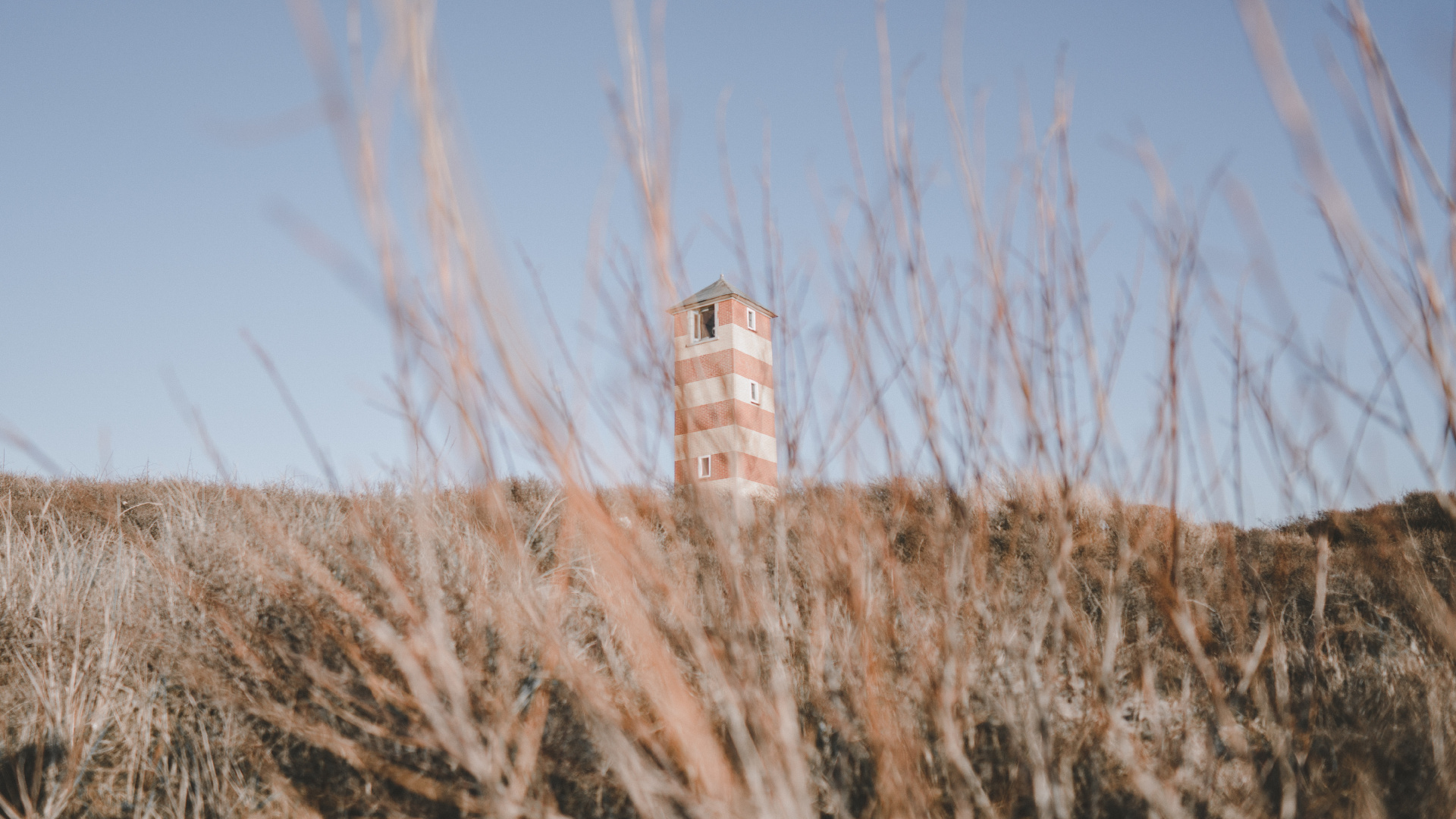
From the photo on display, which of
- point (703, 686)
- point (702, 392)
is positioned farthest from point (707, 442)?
point (703, 686)

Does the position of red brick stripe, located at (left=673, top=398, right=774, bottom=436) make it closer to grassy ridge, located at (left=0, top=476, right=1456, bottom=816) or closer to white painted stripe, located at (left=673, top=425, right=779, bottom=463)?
white painted stripe, located at (left=673, top=425, right=779, bottom=463)

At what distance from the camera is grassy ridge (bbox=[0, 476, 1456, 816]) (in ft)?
3.69

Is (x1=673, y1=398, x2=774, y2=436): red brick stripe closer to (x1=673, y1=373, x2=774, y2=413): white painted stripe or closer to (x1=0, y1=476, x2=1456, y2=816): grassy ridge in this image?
(x1=673, y1=373, x2=774, y2=413): white painted stripe

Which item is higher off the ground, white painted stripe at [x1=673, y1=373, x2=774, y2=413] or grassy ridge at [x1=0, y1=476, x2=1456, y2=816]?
white painted stripe at [x1=673, y1=373, x2=774, y2=413]

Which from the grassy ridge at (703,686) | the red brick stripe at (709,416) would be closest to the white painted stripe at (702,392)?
the red brick stripe at (709,416)

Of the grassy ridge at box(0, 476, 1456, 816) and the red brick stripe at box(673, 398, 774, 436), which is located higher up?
the red brick stripe at box(673, 398, 774, 436)

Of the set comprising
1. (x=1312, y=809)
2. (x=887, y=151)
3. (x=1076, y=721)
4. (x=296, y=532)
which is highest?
(x=887, y=151)

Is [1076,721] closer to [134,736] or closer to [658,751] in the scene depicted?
[658,751]

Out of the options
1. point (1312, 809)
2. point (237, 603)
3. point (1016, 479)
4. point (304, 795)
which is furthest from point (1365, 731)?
point (237, 603)

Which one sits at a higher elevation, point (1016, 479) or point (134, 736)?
point (1016, 479)

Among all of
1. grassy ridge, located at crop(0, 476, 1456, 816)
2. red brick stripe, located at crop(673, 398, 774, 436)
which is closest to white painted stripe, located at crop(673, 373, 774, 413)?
red brick stripe, located at crop(673, 398, 774, 436)

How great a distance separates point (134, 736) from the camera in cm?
213

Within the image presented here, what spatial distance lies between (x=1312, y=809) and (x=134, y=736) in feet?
9.46

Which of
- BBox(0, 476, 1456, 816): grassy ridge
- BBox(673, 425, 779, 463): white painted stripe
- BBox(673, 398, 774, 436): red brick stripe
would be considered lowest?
BBox(0, 476, 1456, 816): grassy ridge
